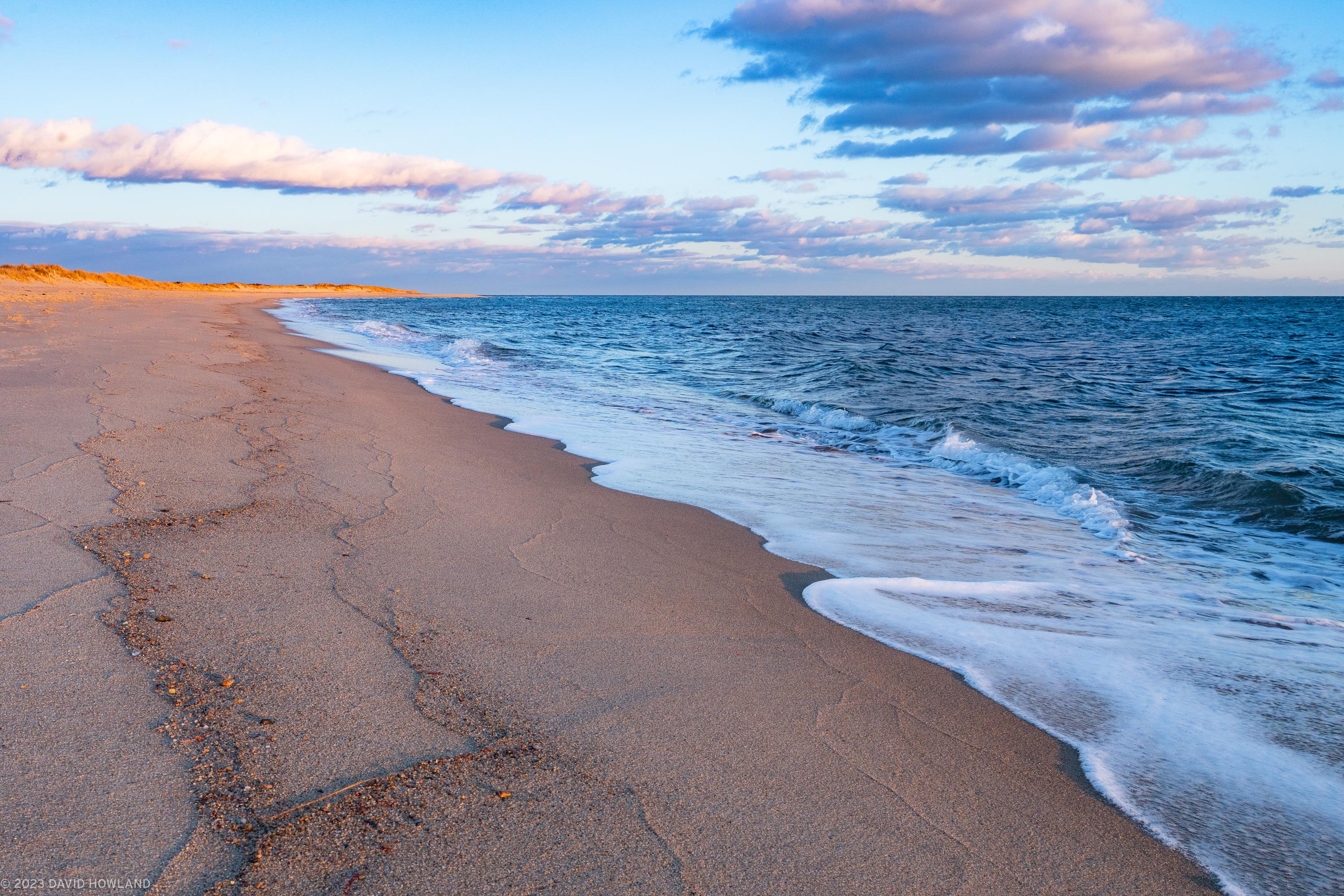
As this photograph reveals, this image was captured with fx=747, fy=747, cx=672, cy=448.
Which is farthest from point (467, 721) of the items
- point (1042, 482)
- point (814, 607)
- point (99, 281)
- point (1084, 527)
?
point (99, 281)

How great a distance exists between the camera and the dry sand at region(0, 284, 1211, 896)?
187cm

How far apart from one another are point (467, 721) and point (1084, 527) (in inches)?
216

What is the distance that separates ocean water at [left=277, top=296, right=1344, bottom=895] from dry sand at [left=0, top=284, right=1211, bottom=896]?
0.36 m

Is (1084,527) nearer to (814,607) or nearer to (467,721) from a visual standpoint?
(814,607)

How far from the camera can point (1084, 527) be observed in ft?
20.1

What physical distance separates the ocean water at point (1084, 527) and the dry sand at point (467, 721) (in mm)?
363

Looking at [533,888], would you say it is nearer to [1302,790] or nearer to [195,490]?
[1302,790]

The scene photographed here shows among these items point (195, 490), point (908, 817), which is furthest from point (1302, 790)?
point (195, 490)

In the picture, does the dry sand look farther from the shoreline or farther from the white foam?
the white foam

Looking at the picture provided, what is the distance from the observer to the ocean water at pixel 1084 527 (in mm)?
2615

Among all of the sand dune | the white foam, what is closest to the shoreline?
the white foam

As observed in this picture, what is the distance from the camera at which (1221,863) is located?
2.09 meters

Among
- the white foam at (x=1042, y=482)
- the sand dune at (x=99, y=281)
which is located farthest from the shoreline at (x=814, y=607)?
the sand dune at (x=99, y=281)

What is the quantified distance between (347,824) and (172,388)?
7.99m
